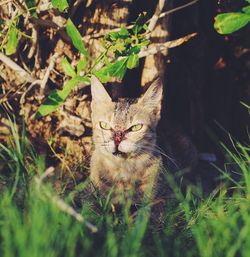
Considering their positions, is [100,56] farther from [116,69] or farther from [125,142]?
[125,142]

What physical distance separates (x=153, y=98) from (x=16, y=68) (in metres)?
1.02

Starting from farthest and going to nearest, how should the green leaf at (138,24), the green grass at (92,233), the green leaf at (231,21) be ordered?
the green leaf at (138,24) < the green leaf at (231,21) < the green grass at (92,233)

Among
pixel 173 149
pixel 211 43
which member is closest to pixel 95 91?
pixel 173 149

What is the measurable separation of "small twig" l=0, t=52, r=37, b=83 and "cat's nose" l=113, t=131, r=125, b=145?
0.80 m

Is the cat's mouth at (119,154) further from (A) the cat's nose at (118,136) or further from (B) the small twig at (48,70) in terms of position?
(B) the small twig at (48,70)

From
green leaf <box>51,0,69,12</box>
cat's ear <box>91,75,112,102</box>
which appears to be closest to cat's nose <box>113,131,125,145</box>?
cat's ear <box>91,75,112,102</box>

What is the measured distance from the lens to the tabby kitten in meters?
3.25

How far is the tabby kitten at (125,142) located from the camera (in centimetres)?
325

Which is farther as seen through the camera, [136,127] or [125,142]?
[136,127]

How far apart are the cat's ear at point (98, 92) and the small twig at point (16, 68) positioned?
1.64ft

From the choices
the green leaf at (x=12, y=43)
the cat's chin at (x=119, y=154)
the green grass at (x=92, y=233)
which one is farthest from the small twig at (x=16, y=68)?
the green grass at (x=92, y=233)

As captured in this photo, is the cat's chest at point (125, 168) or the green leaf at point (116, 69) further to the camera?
the cat's chest at point (125, 168)

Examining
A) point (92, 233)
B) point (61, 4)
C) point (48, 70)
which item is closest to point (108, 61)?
point (61, 4)

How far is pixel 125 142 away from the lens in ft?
10.5
